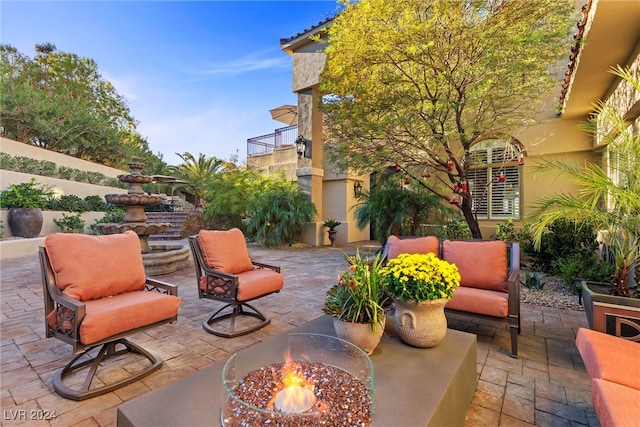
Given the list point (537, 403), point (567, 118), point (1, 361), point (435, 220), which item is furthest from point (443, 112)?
point (1, 361)

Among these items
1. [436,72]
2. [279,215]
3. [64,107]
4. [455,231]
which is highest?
[64,107]

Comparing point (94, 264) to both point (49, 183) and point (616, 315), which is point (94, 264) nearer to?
point (616, 315)

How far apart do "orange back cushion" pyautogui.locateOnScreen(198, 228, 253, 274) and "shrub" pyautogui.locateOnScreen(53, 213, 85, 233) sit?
29.9 ft

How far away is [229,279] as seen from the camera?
310 cm

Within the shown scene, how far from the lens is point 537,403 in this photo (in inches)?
80.9

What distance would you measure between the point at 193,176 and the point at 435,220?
15.6 meters

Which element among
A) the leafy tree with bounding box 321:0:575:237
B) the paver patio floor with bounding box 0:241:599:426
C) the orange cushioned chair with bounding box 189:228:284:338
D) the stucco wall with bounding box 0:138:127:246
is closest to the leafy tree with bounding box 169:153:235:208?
the stucco wall with bounding box 0:138:127:246

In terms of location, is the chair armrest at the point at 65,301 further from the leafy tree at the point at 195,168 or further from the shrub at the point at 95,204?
the leafy tree at the point at 195,168

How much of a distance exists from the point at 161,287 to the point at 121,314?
540 mm

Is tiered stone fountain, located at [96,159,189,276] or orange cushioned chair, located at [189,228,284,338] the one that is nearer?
orange cushioned chair, located at [189,228,284,338]

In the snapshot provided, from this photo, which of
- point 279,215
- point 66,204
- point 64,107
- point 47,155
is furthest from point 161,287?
point 64,107

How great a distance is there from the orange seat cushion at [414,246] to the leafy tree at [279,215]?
19.6 feet

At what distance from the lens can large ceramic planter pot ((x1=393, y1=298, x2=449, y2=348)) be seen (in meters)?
1.92

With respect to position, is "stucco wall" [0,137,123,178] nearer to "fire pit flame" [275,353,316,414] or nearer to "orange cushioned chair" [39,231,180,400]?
"orange cushioned chair" [39,231,180,400]
